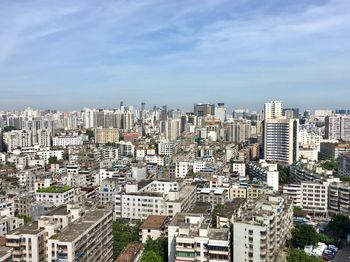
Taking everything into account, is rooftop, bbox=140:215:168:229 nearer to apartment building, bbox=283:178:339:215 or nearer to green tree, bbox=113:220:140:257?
green tree, bbox=113:220:140:257

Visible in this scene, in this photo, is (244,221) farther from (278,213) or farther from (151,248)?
(151,248)

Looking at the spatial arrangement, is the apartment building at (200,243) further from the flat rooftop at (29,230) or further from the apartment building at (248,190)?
the apartment building at (248,190)

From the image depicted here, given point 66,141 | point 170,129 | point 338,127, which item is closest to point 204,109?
point 170,129

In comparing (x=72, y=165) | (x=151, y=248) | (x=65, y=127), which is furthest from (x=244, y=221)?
(x=65, y=127)

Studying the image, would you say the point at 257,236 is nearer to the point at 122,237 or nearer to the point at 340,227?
the point at 122,237

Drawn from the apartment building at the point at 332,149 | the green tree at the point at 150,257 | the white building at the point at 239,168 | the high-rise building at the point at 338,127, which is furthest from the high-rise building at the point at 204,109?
the green tree at the point at 150,257

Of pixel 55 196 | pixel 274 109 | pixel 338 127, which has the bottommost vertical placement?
pixel 55 196
